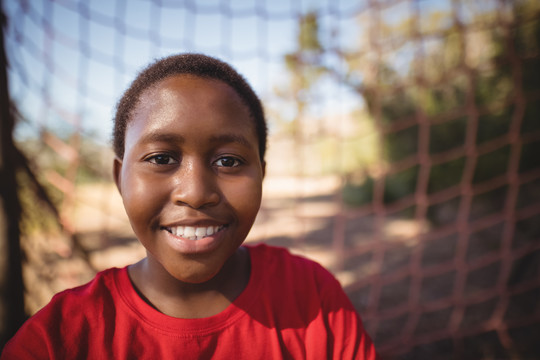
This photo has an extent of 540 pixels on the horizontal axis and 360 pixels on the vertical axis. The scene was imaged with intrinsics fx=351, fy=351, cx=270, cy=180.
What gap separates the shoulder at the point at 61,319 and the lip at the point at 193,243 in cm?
20

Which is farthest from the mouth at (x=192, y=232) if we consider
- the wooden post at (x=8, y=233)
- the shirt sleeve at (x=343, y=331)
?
the wooden post at (x=8, y=233)

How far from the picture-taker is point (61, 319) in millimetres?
634

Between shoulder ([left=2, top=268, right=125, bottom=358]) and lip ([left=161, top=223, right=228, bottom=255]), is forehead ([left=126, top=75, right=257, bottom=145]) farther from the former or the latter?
shoulder ([left=2, top=268, right=125, bottom=358])

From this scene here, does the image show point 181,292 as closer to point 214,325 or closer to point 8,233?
point 214,325

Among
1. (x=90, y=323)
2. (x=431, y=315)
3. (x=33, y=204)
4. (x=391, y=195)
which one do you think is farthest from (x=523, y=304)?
(x=33, y=204)

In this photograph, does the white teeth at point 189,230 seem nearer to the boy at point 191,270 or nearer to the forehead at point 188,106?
the boy at point 191,270

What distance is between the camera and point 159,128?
1.98 ft

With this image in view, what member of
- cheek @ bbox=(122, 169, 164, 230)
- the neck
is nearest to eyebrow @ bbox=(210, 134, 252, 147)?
cheek @ bbox=(122, 169, 164, 230)

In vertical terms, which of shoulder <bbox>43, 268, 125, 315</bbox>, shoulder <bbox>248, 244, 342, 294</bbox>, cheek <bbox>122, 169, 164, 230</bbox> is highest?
cheek <bbox>122, 169, 164, 230</bbox>

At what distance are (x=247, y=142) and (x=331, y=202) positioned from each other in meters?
4.43

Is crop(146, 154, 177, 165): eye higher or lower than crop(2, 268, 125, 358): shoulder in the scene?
higher

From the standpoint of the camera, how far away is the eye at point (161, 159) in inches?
24.5

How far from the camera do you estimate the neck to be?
0.72 m

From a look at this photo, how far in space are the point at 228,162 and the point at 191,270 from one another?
205 millimetres
